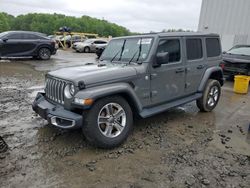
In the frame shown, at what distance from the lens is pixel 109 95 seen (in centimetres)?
390

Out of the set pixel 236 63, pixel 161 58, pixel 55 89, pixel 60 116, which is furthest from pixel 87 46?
pixel 60 116

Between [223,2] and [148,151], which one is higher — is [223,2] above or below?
above

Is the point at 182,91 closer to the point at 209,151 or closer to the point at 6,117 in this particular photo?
the point at 209,151

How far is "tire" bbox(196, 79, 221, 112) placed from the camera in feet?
19.6

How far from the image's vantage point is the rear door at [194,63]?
536 centimetres

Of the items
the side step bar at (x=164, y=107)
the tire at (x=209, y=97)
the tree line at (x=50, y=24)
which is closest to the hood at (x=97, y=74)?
the side step bar at (x=164, y=107)

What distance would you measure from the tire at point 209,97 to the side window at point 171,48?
135 cm

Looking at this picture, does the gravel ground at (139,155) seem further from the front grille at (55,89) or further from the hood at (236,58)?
the hood at (236,58)

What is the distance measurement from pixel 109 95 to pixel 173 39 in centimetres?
196

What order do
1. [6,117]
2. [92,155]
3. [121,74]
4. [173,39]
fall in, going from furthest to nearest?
[6,117]
[173,39]
[121,74]
[92,155]

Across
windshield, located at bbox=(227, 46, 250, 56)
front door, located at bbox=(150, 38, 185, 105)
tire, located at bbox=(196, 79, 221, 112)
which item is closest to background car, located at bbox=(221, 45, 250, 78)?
windshield, located at bbox=(227, 46, 250, 56)

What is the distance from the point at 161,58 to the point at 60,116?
195 centimetres

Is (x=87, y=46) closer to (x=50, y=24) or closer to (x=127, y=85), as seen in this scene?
(x=127, y=85)

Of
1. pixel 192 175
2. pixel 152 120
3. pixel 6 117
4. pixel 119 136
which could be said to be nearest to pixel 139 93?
pixel 119 136
